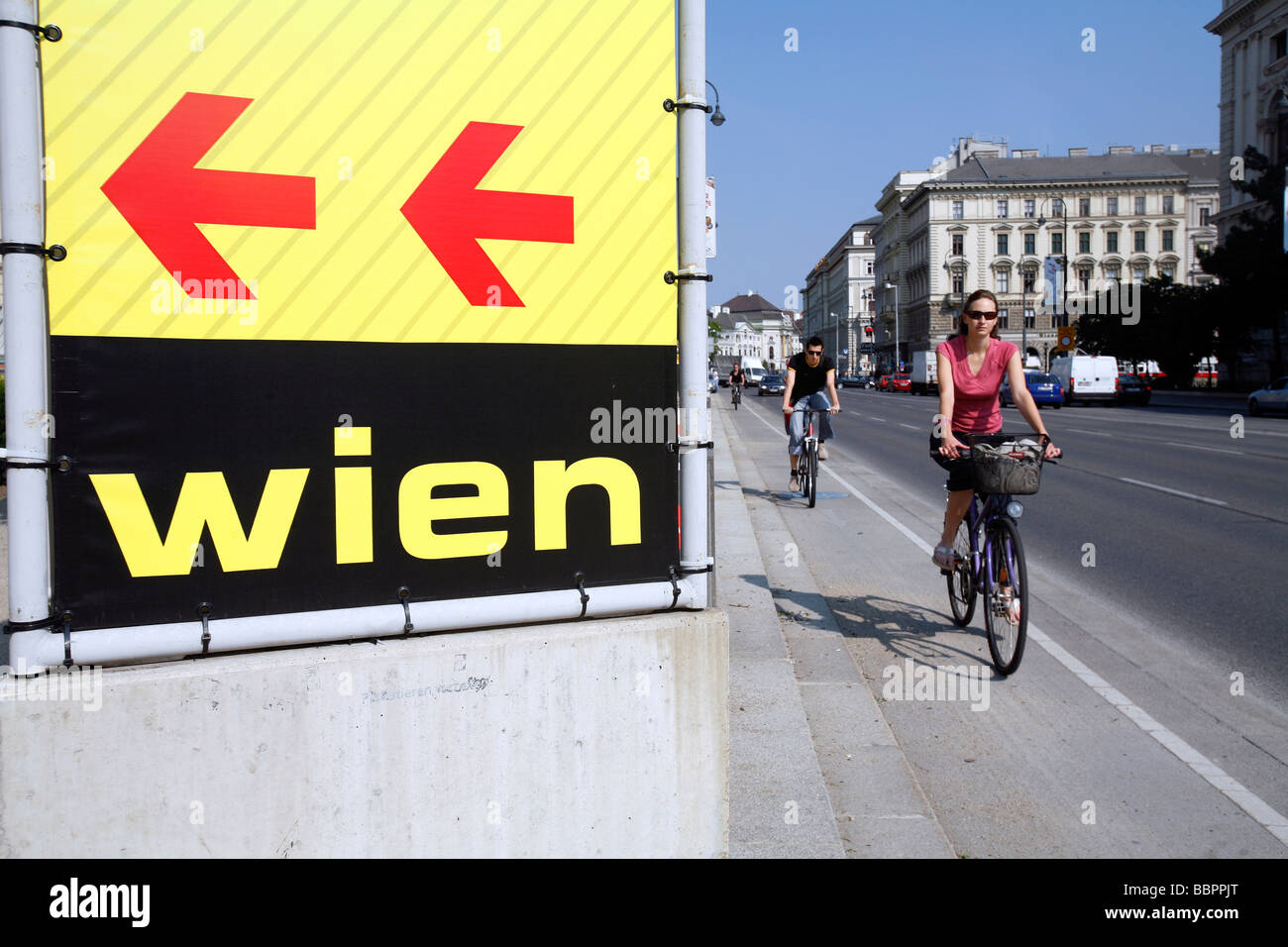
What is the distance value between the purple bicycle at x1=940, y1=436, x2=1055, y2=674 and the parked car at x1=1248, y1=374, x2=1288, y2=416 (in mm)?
34985

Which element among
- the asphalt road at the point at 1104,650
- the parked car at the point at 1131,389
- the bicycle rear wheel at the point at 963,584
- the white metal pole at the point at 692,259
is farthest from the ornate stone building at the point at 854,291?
the white metal pole at the point at 692,259

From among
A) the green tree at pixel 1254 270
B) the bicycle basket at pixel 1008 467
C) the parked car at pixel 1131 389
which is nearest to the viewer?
the bicycle basket at pixel 1008 467

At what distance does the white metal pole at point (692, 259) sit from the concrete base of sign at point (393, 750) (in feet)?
1.17

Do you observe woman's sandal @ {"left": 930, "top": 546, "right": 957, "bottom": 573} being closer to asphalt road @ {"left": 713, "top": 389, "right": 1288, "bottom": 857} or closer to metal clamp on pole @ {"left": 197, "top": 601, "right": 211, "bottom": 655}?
asphalt road @ {"left": 713, "top": 389, "right": 1288, "bottom": 857}

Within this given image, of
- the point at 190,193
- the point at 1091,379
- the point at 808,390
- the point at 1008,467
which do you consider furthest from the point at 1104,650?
the point at 1091,379

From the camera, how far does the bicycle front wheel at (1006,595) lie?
5480 mm

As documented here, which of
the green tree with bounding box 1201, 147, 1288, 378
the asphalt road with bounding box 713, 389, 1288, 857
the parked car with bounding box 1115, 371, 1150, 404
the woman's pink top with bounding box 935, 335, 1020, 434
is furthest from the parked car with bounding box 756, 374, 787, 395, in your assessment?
the woman's pink top with bounding box 935, 335, 1020, 434

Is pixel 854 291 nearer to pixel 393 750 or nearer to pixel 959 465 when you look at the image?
pixel 959 465

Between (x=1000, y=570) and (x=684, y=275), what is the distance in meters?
3.39

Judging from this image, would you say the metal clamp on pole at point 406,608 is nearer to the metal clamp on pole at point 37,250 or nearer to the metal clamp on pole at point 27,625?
the metal clamp on pole at point 27,625

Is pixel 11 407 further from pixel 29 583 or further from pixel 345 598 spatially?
pixel 345 598

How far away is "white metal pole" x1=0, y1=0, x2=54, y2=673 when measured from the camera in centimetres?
229
